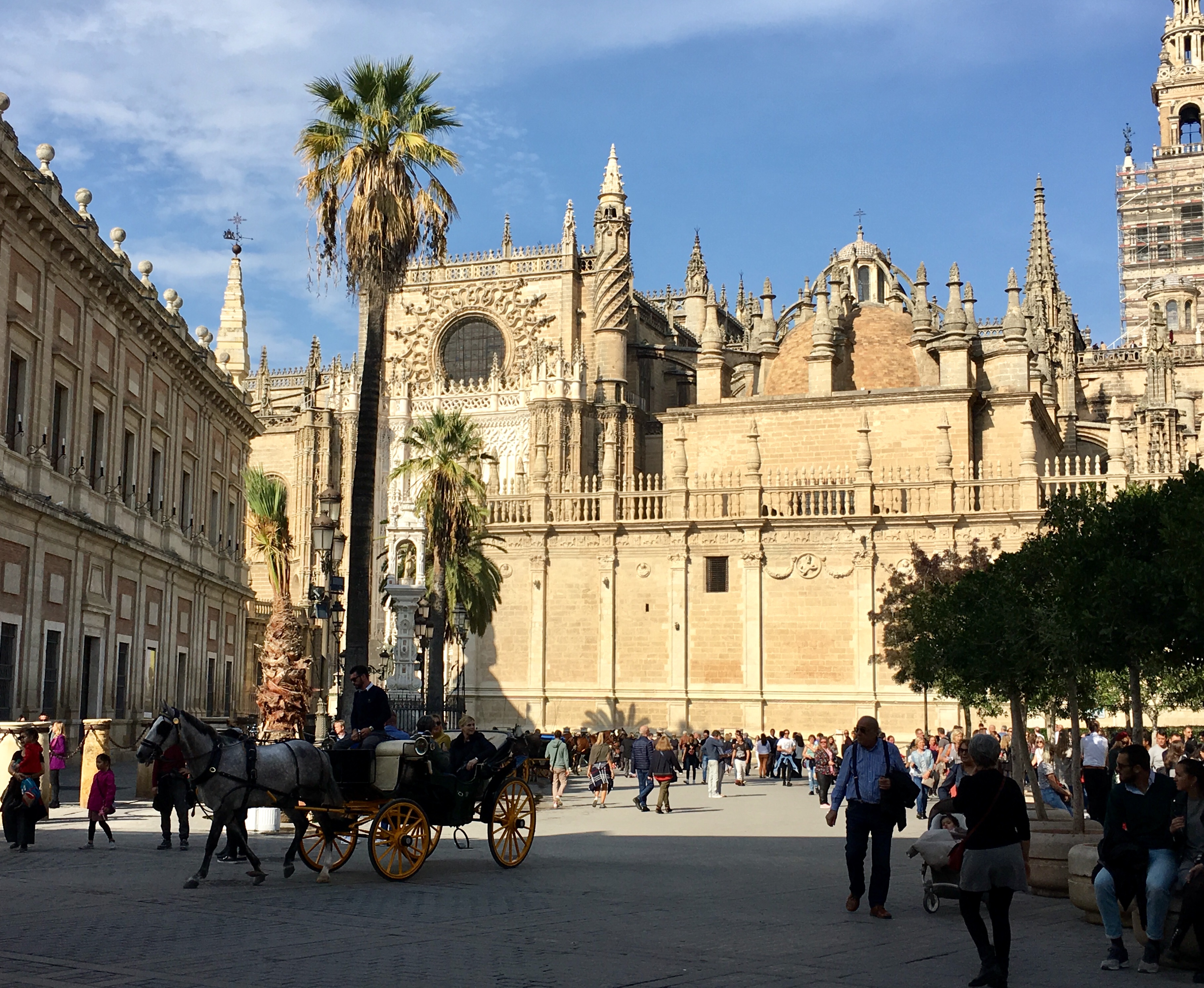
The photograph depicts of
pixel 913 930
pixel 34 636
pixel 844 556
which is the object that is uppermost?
pixel 844 556

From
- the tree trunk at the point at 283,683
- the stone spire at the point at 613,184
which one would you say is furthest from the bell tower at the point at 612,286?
the tree trunk at the point at 283,683

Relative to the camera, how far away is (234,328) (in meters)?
50.8

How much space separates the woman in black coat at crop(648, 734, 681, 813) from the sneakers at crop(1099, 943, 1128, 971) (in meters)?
14.7

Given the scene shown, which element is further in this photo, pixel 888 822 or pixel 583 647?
pixel 583 647

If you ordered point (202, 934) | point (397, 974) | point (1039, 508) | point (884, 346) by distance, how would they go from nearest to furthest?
point (397, 974) < point (202, 934) < point (1039, 508) < point (884, 346)

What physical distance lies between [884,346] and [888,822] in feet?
119

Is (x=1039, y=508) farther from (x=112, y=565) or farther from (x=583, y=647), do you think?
(x=112, y=565)

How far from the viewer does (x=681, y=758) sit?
36.6 m

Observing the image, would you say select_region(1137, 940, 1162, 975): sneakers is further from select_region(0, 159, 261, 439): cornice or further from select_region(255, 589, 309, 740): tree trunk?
select_region(0, 159, 261, 439): cornice

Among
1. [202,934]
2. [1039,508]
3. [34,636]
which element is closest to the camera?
[202,934]

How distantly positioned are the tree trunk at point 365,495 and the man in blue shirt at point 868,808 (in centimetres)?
1001

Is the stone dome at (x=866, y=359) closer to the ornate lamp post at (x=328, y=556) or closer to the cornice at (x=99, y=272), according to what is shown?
the cornice at (x=99, y=272)

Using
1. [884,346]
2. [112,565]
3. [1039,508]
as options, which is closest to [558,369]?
[884,346]

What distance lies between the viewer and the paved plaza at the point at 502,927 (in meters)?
7.48
